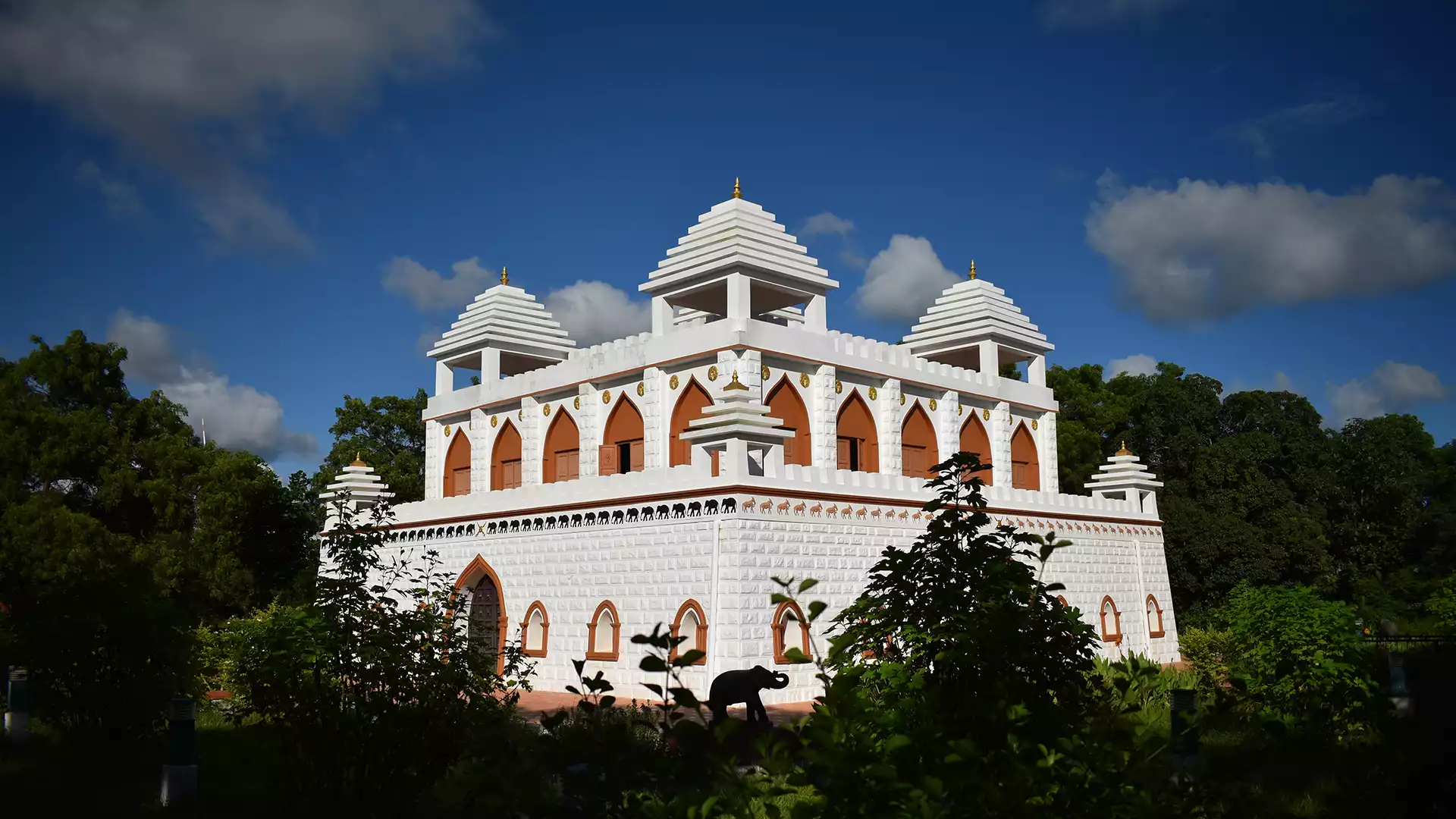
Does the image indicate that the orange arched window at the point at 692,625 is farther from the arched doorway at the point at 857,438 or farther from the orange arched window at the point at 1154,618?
the orange arched window at the point at 1154,618

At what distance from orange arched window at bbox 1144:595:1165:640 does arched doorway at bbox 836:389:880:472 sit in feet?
25.8

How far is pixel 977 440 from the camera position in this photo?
24.6 meters

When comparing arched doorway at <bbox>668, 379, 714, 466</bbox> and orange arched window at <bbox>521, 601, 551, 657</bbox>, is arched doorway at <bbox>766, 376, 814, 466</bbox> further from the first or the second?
orange arched window at <bbox>521, 601, 551, 657</bbox>

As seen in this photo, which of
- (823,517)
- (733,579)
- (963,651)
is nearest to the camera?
(963,651)

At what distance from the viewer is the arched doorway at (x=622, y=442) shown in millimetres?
21750

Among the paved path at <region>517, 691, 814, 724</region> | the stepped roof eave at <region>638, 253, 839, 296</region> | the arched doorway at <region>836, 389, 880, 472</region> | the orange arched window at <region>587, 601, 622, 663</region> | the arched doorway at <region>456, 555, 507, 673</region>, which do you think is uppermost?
the stepped roof eave at <region>638, 253, 839, 296</region>

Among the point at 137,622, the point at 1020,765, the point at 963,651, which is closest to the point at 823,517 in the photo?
the point at 137,622

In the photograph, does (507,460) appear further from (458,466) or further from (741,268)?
(741,268)

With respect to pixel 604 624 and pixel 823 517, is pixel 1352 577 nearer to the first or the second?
pixel 823 517

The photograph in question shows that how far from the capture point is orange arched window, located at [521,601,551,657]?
65.3 feet

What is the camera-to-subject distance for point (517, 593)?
20.5 metres

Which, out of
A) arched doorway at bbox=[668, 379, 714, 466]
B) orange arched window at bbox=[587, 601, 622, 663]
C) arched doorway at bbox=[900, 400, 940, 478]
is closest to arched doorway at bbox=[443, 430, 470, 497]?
arched doorway at bbox=[668, 379, 714, 466]

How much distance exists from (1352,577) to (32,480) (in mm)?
36411

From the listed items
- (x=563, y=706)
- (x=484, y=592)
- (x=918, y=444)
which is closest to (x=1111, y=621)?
(x=918, y=444)
